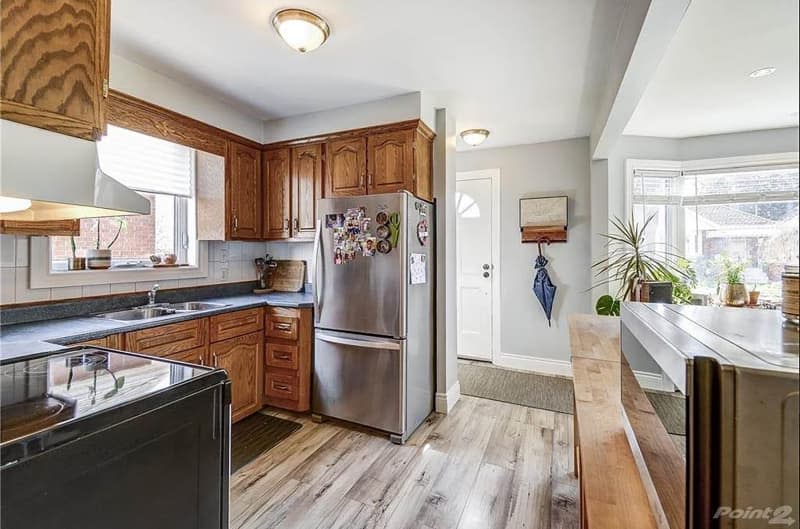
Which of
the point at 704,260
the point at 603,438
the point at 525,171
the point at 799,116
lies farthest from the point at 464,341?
the point at 799,116

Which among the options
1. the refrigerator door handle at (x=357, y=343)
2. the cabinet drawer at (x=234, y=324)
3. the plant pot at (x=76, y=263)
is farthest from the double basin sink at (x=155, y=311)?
the refrigerator door handle at (x=357, y=343)

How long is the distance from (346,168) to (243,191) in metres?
0.94

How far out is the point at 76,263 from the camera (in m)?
2.21

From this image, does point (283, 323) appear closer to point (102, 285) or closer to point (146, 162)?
point (102, 285)

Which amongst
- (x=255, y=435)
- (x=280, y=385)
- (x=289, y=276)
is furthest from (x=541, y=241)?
(x=255, y=435)

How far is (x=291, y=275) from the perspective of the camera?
11.5 feet

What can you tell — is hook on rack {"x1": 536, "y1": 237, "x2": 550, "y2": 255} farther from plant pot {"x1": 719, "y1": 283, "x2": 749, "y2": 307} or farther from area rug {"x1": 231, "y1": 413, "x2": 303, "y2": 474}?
plant pot {"x1": 719, "y1": 283, "x2": 749, "y2": 307}

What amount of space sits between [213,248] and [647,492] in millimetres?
3203

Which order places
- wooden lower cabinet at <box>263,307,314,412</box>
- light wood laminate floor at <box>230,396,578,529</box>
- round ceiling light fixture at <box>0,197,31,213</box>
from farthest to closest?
wooden lower cabinet at <box>263,307,314,412</box> → light wood laminate floor at <box>230,396,578,529</box> → round ceiling light fixture at <box>0,197,31,213</box>

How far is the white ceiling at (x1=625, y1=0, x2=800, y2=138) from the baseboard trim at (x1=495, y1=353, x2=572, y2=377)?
7.73 ft

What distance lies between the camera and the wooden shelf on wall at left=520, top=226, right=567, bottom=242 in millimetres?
3756

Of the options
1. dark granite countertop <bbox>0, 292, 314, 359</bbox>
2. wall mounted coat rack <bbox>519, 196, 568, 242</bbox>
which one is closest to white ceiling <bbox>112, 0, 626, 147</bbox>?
wall mounted coat rack <bbox>519, 196, 568, 242</bbox>

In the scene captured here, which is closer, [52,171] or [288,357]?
[52,171]

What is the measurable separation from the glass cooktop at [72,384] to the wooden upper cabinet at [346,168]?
6.47ft
